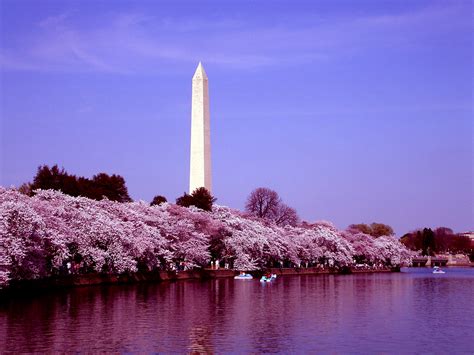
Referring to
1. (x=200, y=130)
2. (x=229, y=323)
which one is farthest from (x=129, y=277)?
(x=229, y=323)

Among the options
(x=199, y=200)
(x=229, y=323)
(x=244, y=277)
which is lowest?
(x=229, y=323)

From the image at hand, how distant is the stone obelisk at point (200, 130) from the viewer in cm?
9388

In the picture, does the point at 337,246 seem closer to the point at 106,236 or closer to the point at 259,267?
the point at 259,267

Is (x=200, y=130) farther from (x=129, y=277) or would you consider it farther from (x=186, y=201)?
(x=129, y=277)

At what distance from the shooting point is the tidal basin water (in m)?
26.3

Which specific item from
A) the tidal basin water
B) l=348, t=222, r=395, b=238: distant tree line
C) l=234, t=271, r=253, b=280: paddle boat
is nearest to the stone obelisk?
l=234, t=271, r=253, b=280: paddle boat

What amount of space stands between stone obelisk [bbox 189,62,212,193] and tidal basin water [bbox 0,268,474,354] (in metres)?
45.2

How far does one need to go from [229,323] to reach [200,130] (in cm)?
6249

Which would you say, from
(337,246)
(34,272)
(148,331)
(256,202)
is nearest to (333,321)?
(148,331)

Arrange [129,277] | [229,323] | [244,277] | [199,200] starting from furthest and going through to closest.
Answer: [199,200]
[244,277]
[129,277]
[229,323]

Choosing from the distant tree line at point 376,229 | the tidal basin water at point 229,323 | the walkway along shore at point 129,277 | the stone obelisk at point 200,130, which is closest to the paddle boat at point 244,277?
the walkway along shore at point 129,277

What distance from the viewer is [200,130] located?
94250 mm

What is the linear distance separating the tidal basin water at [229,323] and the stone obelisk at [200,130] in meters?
45.2

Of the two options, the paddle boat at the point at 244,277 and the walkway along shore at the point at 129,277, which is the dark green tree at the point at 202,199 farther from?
the paddle boat at the point at 244,277
